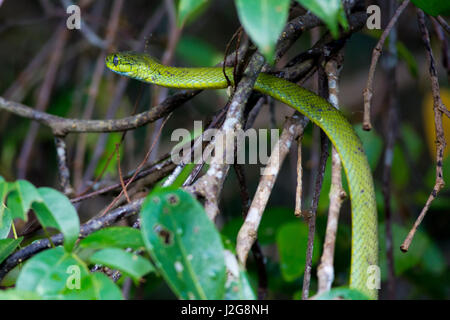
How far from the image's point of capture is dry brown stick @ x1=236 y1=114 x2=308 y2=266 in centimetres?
156

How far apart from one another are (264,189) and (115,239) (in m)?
0.58

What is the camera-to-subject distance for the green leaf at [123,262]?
122 cm

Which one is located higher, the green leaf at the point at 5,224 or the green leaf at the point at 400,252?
the green leaf at the point at 5,224

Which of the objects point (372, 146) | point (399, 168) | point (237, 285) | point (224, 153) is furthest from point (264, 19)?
point (399, 168)

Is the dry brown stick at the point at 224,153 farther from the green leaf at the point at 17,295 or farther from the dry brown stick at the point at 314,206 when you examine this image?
the green leaf at the point at 17,295

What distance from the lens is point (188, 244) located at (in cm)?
131

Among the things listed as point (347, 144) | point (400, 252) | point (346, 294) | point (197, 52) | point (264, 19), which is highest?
point (197, 52)

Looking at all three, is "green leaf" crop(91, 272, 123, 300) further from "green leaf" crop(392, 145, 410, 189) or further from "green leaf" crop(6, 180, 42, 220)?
"green leaf" crop(392, 145, 410, 189)

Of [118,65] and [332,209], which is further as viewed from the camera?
[118,65]

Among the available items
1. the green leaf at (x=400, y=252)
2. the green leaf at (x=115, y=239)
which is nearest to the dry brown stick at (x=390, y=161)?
the green leaf at (x=400, y=252)

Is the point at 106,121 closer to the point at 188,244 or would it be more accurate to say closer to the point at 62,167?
the point at 62,167

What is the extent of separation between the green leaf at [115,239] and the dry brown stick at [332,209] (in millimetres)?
527

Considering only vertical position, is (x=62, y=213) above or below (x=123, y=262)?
above
